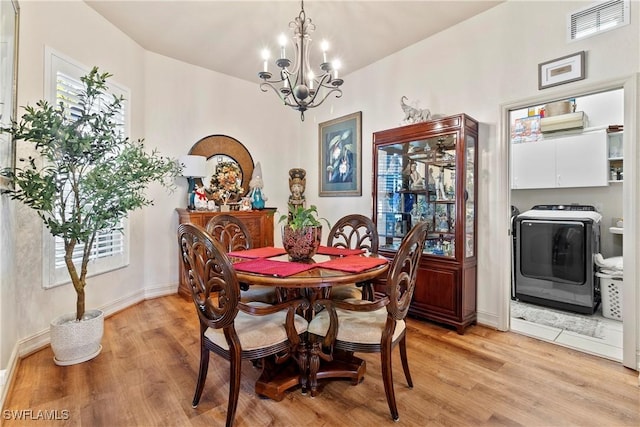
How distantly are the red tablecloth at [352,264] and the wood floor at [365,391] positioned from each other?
0.79 meters

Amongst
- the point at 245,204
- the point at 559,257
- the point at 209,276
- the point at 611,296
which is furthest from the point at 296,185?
the point at 611,296

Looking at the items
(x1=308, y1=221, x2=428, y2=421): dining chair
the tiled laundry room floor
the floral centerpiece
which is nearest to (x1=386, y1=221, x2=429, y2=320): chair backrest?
(x1=308, y1=221, x2=428, y2=421): dining chair

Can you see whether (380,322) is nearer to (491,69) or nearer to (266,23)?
(491,69)

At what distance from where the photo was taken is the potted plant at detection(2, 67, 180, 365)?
2004mm

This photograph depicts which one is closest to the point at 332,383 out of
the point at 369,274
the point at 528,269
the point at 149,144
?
the point at 369,274

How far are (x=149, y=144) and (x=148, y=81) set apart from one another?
0.77 m

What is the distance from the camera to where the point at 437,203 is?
3.14m

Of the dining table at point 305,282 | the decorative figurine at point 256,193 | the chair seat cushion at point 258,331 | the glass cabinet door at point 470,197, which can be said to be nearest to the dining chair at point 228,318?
the chair seat cushion at point 258,331

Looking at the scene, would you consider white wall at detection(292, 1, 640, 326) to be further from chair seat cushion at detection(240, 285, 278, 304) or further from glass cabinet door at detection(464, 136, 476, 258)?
chair seat cushion at detection(240, 285, 278, 304)

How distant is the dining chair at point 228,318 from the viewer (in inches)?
59.5

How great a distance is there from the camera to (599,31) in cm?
233

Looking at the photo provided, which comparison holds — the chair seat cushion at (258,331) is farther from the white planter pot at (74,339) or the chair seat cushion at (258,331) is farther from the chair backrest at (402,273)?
the white planter pot at (74,339)

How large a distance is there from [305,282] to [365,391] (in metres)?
0.90

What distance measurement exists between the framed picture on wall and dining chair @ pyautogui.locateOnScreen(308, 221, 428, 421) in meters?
2.58
